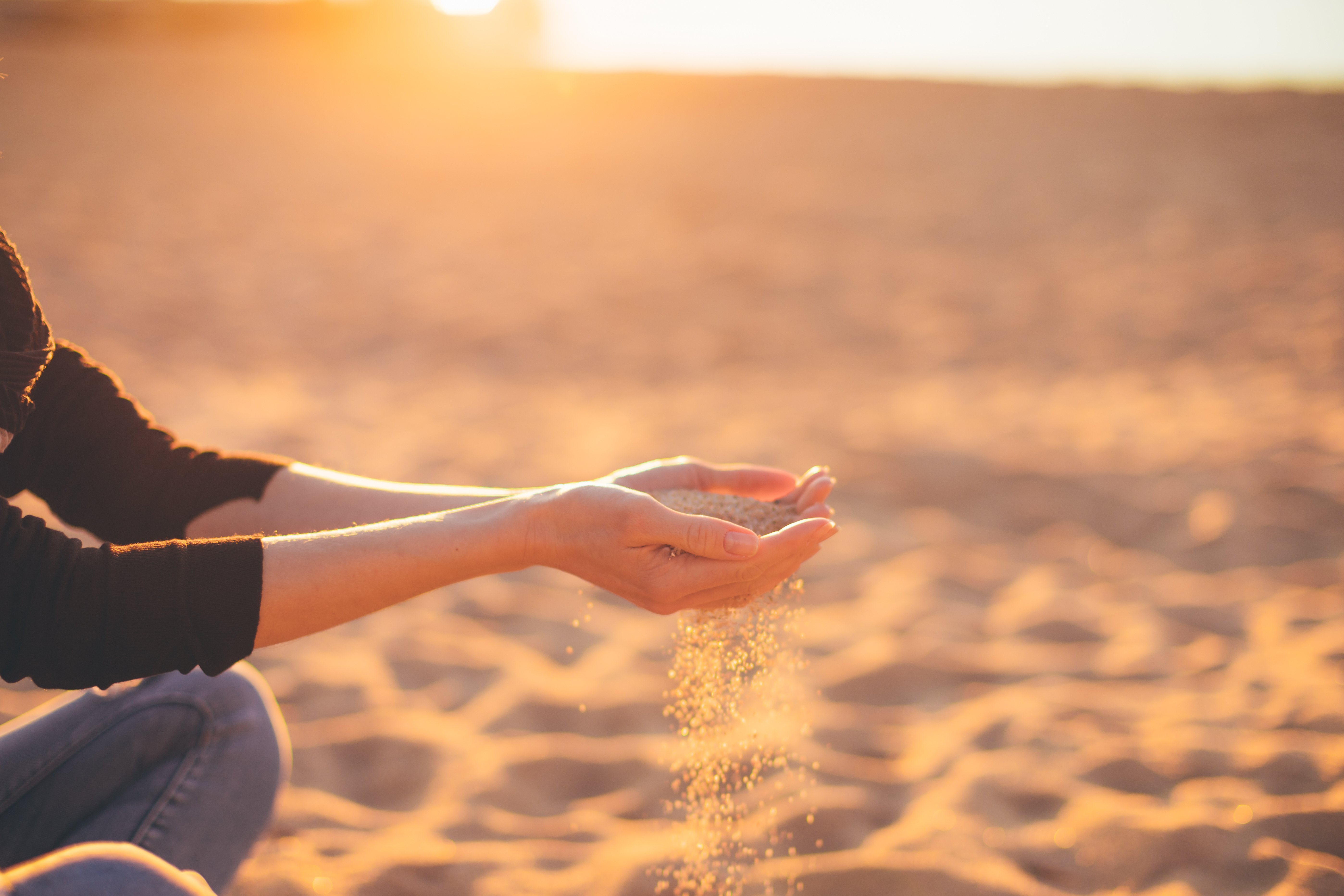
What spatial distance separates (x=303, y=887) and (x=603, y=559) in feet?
3.40

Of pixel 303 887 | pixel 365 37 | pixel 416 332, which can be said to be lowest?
pixel 303 887

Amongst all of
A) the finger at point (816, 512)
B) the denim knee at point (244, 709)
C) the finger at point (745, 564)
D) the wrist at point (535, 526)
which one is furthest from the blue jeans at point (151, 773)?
the finger at point (816, 512)

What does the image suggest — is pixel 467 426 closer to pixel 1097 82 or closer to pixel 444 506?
pixel 444 506

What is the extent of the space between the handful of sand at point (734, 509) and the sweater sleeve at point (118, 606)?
2.32ft

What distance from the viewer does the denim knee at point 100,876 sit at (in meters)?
0.88

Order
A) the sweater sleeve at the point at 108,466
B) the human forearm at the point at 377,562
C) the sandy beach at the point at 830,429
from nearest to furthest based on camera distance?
1. the human forearm at the point at 377,562
2. the sweater sleeve at the point at 108,466
3. the sandy beach at the point at 830,429

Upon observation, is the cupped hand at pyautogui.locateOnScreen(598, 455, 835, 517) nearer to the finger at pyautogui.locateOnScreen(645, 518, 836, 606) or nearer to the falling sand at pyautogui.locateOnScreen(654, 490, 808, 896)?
the falling sand at pyautogui.locateOnScreen(654, 490, 808, 896)

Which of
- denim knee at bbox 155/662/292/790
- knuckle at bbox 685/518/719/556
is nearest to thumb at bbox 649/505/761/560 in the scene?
knuckle at bbox 685/518/719/556

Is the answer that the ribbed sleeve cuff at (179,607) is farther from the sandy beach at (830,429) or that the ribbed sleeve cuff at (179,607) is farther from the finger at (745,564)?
the sandy beach at (830,429)

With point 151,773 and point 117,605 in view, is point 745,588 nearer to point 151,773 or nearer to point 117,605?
point 117,605

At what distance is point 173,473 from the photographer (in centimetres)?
140

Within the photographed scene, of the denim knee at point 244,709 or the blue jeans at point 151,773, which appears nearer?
the blue jeans at point 151,773

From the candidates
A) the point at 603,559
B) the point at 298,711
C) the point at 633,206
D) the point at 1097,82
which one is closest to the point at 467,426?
the point at 298,711

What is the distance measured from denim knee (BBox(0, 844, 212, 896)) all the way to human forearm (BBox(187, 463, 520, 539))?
1.86 ft
